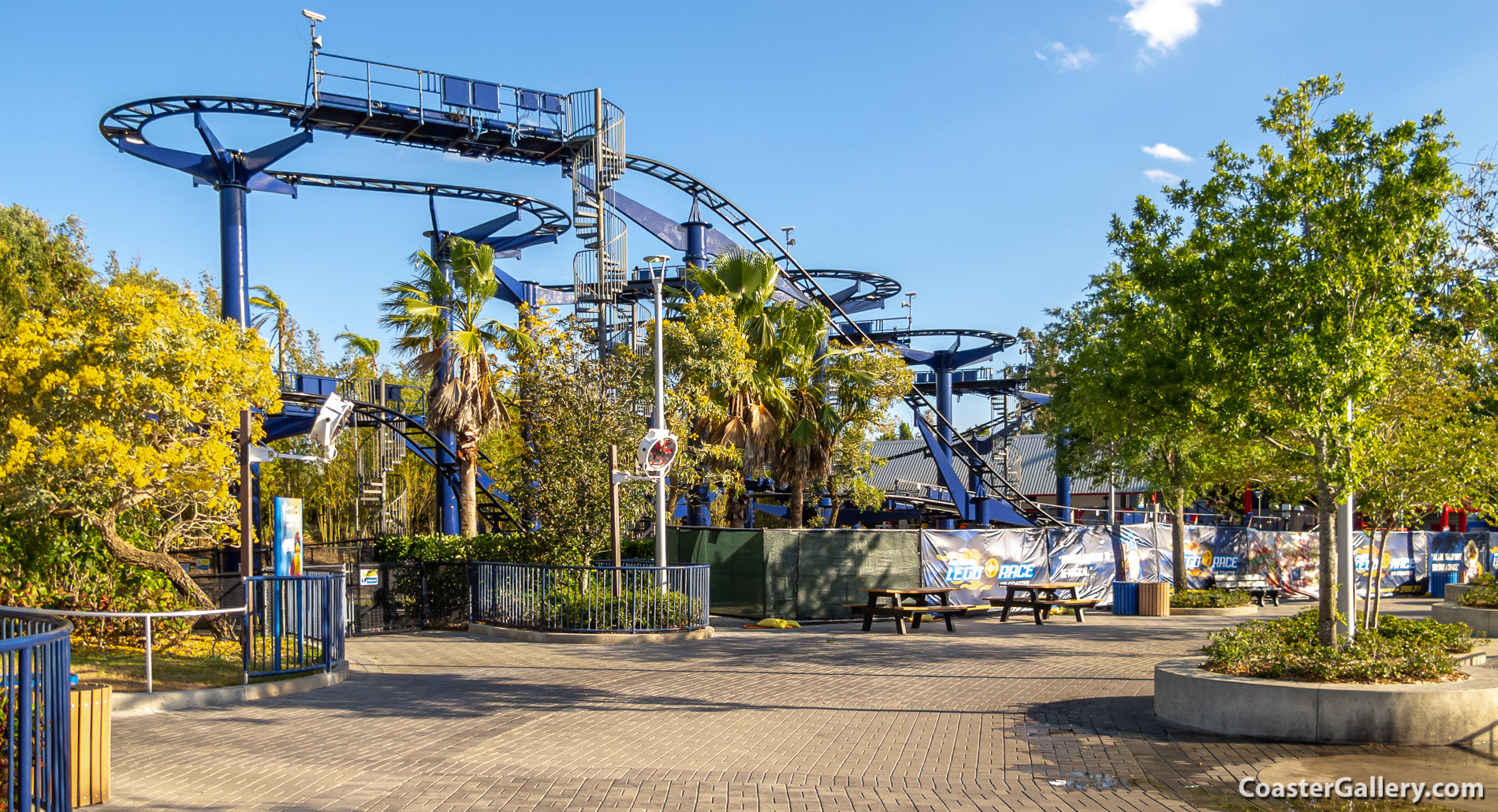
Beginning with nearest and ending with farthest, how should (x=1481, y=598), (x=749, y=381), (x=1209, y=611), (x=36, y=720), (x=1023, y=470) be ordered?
(x=36, y=720) < (x=1481, y=598) < (x=1209, y=611) < (x=749, y=381) < (x=1023, y=470)

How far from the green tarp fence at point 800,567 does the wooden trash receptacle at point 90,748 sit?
1319 centimetres

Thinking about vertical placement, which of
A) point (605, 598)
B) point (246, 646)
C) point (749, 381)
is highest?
point (749, 381)

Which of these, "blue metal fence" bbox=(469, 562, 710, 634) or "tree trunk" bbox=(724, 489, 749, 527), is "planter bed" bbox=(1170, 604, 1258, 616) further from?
"blue metal fence" bbox=(469, 562, 710, 634)

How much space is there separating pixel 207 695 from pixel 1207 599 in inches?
777

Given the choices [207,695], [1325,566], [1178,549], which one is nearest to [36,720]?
[207,695]

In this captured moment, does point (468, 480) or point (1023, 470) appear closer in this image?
point (468, 480)

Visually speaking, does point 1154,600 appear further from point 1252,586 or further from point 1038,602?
point 1252,586

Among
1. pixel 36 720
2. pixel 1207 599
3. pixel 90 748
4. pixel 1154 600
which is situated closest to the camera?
pixel 36 720

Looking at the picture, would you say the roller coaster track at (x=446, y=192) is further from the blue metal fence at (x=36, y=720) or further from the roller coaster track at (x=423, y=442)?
the blue metal fence at (x=36, y=720)

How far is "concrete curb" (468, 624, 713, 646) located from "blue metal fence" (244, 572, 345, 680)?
4074 mm

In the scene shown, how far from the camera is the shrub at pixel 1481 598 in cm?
1873

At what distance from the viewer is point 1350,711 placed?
9000mm

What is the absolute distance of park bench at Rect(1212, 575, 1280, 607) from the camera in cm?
2516

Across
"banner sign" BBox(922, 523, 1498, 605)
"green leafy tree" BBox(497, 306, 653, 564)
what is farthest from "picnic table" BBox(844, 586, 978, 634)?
"green leafy tree" BBox(497, 306, 653, 564)
